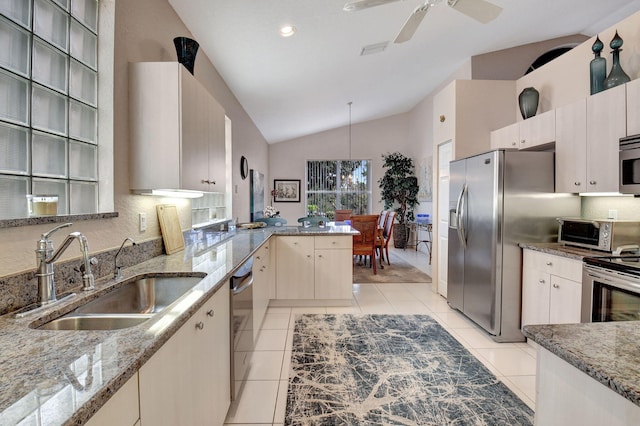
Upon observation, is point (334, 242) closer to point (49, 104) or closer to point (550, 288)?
point (550, 288)

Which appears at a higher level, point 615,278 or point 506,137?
point 506,137

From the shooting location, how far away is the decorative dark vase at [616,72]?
2391 mm

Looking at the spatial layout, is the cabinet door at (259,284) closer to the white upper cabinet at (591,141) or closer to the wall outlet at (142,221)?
the wall outlet at (142,221)

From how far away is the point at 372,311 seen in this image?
3.53 meters

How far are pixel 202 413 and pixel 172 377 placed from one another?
15.7 inches

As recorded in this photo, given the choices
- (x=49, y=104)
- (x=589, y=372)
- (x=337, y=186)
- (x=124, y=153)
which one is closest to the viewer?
(x=589, y=372)

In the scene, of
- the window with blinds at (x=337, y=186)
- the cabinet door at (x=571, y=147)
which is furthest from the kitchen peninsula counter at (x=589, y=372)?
the window with blinds at (x=337, y=186)

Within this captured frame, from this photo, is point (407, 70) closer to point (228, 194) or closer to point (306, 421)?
point (228, 194)

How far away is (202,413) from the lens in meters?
1.28

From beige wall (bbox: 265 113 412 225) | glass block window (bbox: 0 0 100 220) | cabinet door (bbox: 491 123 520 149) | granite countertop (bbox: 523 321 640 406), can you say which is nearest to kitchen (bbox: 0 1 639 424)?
glass block window (bbox: 0 0 100 220)

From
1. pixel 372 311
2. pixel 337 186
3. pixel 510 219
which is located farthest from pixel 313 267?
A: pixel 337 186

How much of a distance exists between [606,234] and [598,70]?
4.47 ft

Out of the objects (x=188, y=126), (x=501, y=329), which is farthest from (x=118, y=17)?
(x=501, y=329)

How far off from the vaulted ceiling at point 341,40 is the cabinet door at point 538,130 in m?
1.37
